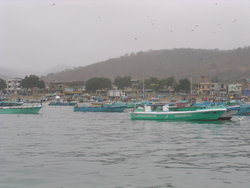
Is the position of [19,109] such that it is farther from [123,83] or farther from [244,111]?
[123,83]

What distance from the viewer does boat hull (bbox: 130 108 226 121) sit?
39.8 m

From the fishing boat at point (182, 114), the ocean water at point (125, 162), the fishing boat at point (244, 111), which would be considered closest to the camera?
the ocean water at point (125, 162)

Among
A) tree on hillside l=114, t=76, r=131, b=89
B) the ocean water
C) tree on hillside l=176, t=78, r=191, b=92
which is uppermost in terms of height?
tree on hillside l=114, t=76, r=131, b=89

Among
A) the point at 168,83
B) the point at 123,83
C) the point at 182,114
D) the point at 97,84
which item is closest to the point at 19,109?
the point at 182,114

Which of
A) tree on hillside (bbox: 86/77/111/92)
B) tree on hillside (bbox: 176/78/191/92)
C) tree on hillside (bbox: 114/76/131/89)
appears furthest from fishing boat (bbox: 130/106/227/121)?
tree on hillside (bbox: 114/76/131/89)

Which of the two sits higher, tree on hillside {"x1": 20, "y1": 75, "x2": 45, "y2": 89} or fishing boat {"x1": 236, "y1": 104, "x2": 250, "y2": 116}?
tree on hillside {"x1": 20, "y1": 75, "x2": 45, "y2": 89}

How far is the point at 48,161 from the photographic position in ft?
57.4

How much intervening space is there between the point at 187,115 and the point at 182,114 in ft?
1.74

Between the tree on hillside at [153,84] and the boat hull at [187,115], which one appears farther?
the tree on hillside at [153,84]

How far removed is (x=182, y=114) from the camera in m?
40.5

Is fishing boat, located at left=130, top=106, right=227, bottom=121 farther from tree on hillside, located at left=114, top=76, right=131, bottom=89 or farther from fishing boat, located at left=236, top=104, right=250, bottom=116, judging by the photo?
tree on hillside, located at left=114, top=76, right=131, bottom=89

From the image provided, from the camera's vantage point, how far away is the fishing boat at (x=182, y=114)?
130ft

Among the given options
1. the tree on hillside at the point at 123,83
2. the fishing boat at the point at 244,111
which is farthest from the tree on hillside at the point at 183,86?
the fishing boat at the point at 244,111

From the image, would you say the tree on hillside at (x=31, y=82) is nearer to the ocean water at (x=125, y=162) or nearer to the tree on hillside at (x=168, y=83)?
the tree on hillside at (x=168, y=83)
